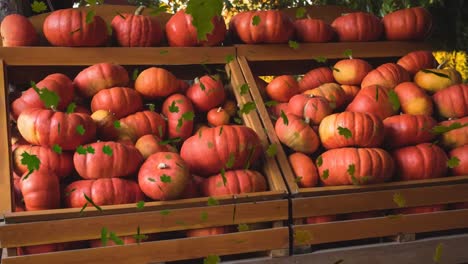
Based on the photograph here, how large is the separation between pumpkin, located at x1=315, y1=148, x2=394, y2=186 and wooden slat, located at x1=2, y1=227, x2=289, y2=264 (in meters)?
0.35

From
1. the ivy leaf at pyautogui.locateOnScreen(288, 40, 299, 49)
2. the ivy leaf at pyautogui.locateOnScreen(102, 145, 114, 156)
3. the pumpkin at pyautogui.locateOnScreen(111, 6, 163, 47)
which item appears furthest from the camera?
the ivy leaf at pyautogui.locateOnScreen(288, 40, 299, 49)

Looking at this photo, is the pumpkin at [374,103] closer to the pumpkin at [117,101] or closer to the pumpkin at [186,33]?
the pumpkin at [186,33]

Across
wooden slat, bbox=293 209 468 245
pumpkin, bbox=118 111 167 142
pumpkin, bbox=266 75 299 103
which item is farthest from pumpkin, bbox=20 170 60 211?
pumpkin, bbox=266 75 299 103

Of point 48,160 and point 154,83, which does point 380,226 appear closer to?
point 154,83

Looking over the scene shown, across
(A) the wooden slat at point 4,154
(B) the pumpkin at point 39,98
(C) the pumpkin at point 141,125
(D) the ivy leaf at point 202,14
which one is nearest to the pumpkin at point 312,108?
(C) the pumpkin at point 141,125

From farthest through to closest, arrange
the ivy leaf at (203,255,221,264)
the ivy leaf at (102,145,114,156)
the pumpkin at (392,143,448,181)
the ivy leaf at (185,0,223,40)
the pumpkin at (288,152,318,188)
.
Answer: the pumpkin at (392,143,448,181) < the pumpkin at (288,152,318,188) < the ivy leaf at (102,145,114,156) < the ivy leaf at (203,255,221,264) < the ivy leaf at (185,0,223,40)

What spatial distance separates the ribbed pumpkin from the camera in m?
1.84

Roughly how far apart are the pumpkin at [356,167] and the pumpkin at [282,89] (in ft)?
2.11

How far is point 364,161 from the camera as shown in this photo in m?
2.09

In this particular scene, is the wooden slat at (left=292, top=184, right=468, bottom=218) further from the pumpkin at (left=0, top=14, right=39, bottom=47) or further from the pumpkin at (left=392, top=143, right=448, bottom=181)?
the pumpkin at (left=0, top=14, right=39, bottom=47)

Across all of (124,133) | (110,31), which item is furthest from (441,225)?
(110,31)

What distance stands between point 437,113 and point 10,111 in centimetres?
220

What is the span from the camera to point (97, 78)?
92.4 inches

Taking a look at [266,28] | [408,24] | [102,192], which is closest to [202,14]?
[102,192]
